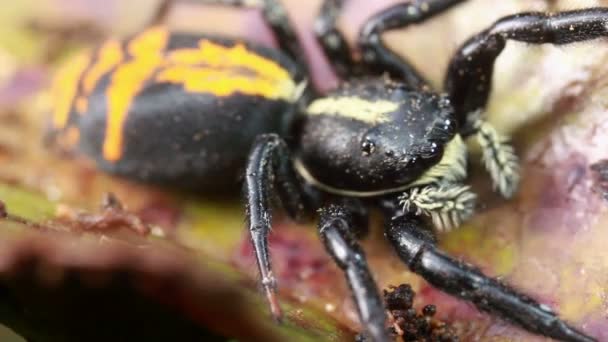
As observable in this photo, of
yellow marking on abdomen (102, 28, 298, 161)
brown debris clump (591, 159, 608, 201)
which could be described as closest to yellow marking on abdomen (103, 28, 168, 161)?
yellow marking on abdomen (102, 28, 298, 161)

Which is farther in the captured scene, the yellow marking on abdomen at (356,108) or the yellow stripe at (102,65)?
the yellow stripe at (102,65)

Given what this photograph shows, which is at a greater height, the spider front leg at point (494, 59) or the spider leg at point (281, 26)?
the spider leg at point (281, 26)

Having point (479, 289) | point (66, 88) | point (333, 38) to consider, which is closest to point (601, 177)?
point (479, 289)

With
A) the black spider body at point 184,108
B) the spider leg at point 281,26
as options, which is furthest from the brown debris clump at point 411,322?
the spider leg at point 281,26

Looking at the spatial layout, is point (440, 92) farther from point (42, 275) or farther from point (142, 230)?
point (42, 275)

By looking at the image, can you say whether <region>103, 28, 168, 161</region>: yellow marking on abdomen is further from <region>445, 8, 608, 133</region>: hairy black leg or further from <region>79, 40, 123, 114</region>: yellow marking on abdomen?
<region>445, 8, 608, 133</region>: hairy black leg

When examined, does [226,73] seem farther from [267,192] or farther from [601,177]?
[601,177]

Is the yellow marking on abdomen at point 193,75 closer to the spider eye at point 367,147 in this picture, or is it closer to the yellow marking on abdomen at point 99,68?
the yellow marking on abdomen at point 99,68
